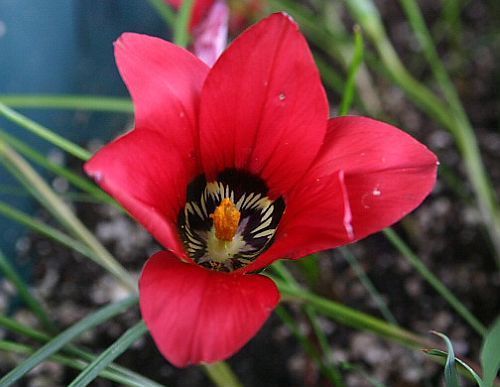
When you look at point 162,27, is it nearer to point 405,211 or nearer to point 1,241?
point 1,241

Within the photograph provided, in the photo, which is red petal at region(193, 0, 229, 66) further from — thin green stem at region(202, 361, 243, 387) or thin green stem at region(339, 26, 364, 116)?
thin green stem at region(202, 361, 243, 387)

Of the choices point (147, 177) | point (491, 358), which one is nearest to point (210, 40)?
point (147, 177)

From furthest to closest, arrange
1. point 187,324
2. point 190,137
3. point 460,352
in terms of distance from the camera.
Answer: point 460,352 → point 190,137 → point 187,324

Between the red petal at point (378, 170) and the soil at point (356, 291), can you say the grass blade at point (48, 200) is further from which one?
the red petal at point (378, 170)

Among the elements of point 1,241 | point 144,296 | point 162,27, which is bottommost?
point 1,241

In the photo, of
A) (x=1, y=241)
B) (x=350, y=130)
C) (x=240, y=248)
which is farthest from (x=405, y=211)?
(x=1, y=241)

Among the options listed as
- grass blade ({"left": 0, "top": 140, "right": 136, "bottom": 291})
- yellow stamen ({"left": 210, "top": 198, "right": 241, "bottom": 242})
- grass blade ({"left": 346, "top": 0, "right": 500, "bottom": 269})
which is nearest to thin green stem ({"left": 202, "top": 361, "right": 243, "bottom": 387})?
grass blade ({"left": 0, "top": 140, "right": 136, "bottom": 291})
